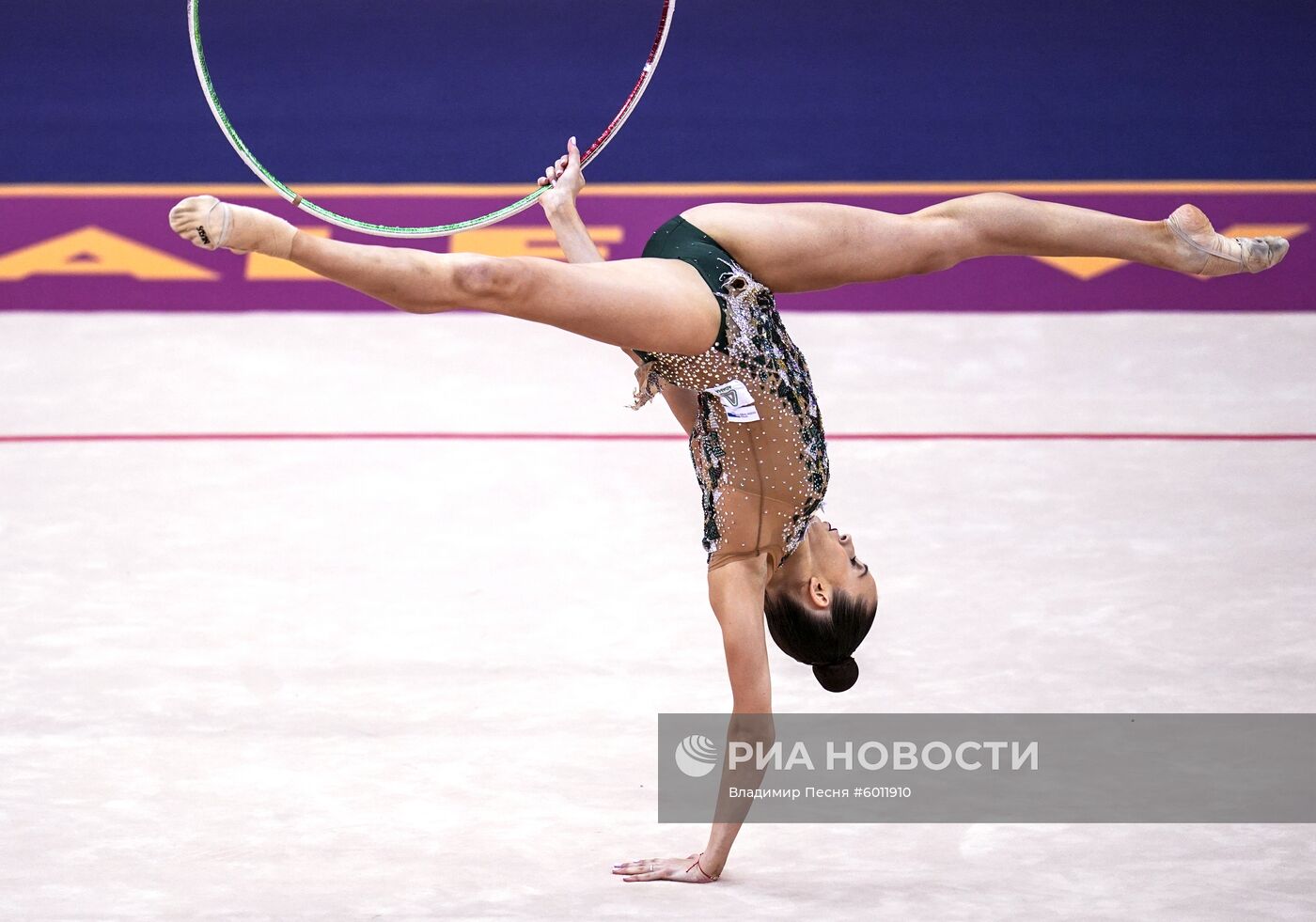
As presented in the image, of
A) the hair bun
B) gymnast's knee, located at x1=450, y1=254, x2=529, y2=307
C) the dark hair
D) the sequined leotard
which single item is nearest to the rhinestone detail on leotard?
the sequined leotard

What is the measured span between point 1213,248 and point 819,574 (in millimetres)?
1035

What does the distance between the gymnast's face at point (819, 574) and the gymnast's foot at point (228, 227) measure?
122 centimetres

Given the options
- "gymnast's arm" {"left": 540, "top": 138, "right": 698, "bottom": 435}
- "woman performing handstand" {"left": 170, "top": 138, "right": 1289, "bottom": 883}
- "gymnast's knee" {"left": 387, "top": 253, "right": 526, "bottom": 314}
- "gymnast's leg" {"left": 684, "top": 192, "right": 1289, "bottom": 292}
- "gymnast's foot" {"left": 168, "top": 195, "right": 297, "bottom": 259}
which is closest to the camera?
"gymnast's foot" {"left": 168, "top": 195, "right": 297, "bottom": 259}

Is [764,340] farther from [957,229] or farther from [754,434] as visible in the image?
[957,229]

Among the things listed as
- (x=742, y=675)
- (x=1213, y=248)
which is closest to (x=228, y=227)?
(x=742, y=675)

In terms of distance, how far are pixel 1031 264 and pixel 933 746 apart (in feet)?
11.3

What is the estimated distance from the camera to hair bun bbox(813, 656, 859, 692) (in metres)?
3.38

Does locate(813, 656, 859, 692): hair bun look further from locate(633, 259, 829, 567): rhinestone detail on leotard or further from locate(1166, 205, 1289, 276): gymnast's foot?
locate(1166, 205, 1289, 276): gymnast's foot

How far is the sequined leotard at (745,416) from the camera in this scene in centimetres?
310

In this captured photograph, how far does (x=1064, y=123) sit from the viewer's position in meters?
7.05

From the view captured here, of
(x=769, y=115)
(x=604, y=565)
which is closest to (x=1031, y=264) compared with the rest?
(x=769, y=115)

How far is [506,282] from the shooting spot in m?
2.72

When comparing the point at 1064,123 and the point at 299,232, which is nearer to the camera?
the point at 299,232

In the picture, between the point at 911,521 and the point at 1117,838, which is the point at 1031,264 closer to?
the point at 911,521
